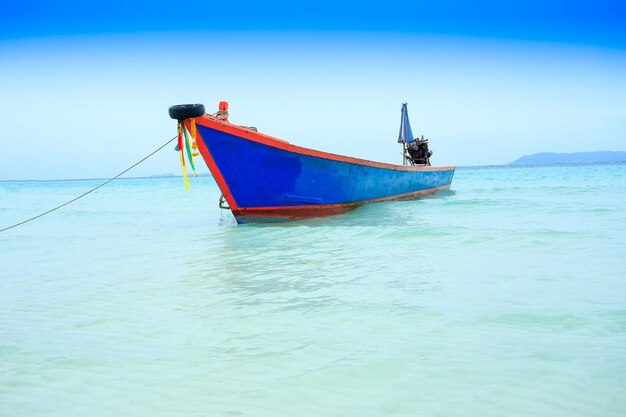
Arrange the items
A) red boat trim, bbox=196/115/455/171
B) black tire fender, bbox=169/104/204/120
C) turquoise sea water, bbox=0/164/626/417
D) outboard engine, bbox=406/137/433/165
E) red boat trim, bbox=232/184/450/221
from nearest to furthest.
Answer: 1. turquoise sea water, bbox=0/164/626/417
2. black tire fender, bbox=169/104/204/120
3. red boat trim, bbox=196/115/455/171
4. red boat trim, bbox=232/184/450/221
5. outboard engine, bbox=406/137/433/165

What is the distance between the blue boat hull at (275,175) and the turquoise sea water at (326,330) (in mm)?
2514

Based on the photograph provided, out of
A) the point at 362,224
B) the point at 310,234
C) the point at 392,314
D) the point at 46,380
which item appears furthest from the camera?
the point at 362,224

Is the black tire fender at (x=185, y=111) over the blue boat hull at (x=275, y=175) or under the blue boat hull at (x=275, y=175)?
over

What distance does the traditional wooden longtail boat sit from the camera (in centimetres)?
834

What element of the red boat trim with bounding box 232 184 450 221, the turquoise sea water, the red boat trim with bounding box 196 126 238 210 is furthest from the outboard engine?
the turquoise sea water

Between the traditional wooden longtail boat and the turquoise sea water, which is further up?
the traditional wooden longtail boat

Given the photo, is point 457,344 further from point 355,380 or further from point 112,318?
point 112,318

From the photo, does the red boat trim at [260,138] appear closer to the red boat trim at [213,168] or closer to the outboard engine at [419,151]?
the red boat trim at [213,168]

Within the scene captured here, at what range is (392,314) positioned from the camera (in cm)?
339

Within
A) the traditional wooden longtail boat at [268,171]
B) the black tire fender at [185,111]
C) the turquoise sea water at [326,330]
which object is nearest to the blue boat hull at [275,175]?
the traditional wooden longtail boat at [268,171]

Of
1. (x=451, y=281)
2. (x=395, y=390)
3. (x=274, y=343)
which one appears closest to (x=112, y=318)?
(x=274, y=343)

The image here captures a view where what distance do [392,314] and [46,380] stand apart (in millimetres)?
2127

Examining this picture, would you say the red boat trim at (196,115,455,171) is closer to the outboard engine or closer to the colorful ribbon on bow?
the colorful ribbon on bow

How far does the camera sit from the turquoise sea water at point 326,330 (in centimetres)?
217
